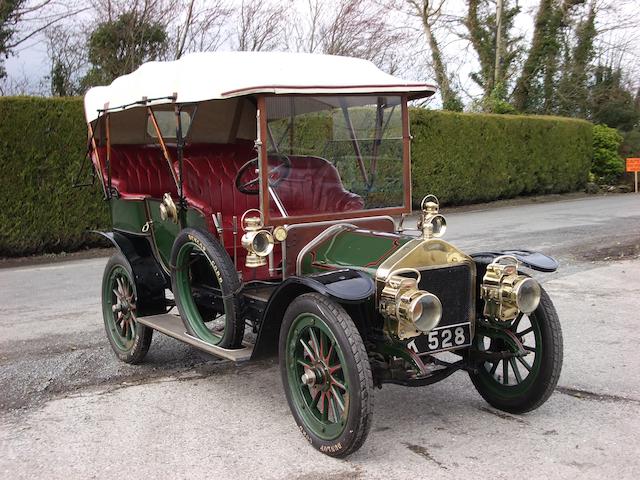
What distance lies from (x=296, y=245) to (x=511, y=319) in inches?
54.7

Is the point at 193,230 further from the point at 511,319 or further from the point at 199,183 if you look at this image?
the point at 511,319

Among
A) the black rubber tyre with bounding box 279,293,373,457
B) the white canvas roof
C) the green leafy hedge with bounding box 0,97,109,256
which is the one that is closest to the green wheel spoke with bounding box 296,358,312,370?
the black rubber tyre with bounding box 279,293,373,457

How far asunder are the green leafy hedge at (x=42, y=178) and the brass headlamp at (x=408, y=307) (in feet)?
32.6

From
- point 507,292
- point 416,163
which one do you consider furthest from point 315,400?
point 416,163

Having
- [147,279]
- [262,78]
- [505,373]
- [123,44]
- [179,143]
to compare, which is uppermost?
[123,44]

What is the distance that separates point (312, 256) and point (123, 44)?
13.8 metres

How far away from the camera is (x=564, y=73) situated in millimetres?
26891

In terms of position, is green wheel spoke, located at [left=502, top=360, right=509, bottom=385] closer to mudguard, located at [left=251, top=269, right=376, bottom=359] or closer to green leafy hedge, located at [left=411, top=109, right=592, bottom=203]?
mudguard, located at [left=251, top=269, right=376, bottom=359]

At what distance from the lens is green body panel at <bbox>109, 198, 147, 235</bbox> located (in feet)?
17.4

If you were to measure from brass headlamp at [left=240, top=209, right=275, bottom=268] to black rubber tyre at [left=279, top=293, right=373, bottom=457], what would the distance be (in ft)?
1.50

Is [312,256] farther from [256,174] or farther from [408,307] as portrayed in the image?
[408,307]

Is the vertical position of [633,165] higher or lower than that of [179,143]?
lower

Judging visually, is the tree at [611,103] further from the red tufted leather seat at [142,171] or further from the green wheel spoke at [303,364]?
the green wheel spoke at [303,364]

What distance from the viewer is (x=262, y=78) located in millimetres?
4055
